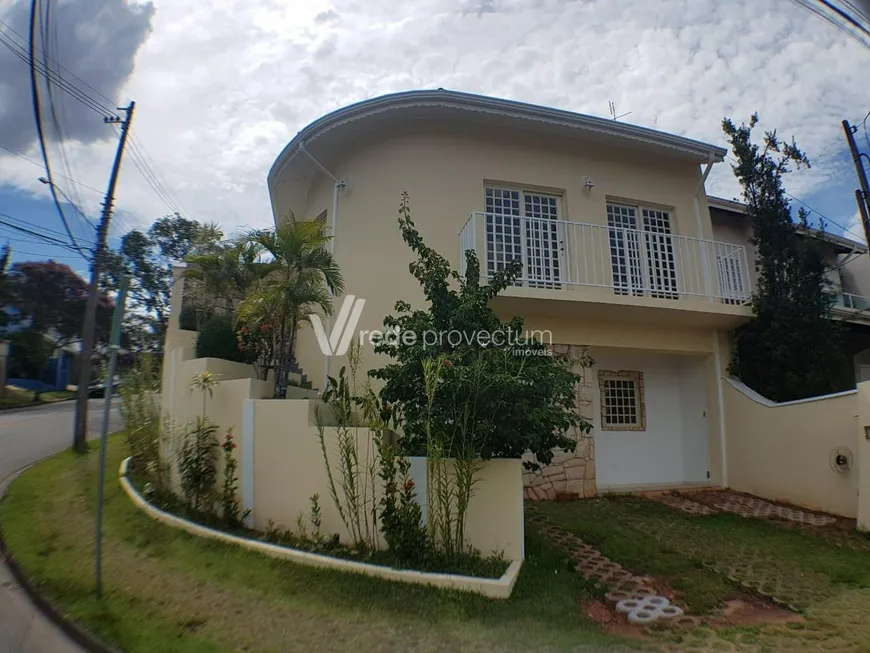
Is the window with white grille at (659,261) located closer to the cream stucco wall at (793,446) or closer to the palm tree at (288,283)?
the cream stucco wall at (793,446)

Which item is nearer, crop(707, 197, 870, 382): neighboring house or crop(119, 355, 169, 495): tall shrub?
crop(119, 355, 169, 495): tall shrub

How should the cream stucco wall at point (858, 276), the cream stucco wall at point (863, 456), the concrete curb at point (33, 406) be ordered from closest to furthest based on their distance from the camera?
the cream stucco wall at point (863, 456) → the cream stucco wall at point (858, 276) → the concrete curb at point (33, 406)

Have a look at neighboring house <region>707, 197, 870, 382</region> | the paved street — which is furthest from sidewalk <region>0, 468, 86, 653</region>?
neighboring house <region>707, 197, 870, 382</region>

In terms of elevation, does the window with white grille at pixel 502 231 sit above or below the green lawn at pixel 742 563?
above

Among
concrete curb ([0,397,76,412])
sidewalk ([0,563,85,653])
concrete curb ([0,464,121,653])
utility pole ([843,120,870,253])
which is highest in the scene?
utility pole ([843,120,870,253])

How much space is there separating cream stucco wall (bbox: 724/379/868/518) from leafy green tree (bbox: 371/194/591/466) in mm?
4573

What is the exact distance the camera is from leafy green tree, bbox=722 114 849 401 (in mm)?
8453

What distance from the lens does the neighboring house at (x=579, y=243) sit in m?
8.52

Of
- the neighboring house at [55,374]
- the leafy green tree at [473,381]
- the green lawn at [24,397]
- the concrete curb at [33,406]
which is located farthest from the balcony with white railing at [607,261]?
the neighboring house at [55,374]

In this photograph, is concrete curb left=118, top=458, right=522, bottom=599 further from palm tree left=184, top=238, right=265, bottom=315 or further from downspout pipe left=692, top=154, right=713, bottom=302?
downspout pipe left=692, top=154, right=713, bottom=302

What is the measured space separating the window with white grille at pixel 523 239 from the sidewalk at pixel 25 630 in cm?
668

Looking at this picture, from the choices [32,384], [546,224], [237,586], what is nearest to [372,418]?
[237,586]

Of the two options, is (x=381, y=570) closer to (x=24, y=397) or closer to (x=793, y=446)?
(x=793, y=446)

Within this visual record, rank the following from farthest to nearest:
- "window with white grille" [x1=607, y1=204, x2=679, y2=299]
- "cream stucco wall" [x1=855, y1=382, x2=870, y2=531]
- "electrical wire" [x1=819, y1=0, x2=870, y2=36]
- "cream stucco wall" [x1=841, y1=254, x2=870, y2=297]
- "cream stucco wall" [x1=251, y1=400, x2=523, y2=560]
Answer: "cream stucco wall" [x1=841, y1=254, x2=870, y2=297], "window with white grille" [x1=607, y1=204, x2=679, y2=299], "cream stucco wall" [x1=855, y1=382, x2=870, y2=531], "cream stucco wall" [x1=251, y1=400, x2=523, y2=560], "electrical wire" [x1=819, y1=0, x2=870, y2=36]
